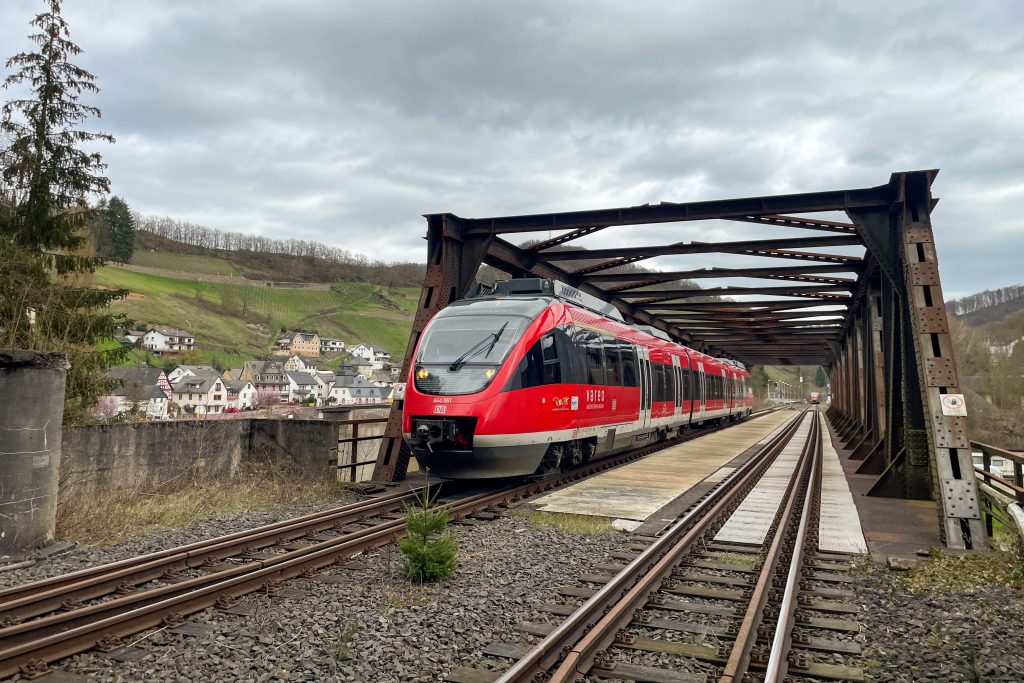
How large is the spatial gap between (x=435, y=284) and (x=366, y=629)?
31.1 ft

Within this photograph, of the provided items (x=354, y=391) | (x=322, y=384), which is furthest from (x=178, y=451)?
(x=322, y=384)

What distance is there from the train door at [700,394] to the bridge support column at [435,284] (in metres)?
16.3

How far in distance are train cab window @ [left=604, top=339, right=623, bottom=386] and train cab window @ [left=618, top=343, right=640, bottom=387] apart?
36cm

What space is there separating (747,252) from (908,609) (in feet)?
36.6

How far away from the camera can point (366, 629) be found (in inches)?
212

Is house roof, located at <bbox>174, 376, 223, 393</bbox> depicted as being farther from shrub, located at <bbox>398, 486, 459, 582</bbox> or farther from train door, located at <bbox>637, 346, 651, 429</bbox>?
shrub, located at <bbox>398, 486, 459, 582</bbox>

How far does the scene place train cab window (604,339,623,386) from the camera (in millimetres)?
15508

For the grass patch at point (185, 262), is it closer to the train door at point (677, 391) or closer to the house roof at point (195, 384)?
the house roof at point (195, 384)

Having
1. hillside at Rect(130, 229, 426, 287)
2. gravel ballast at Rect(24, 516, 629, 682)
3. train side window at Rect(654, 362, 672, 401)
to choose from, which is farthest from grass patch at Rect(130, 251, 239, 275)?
gravel ballast at Rect(24, 516, 629, 682)

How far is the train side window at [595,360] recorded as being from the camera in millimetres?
14258

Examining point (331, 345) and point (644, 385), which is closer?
point (644, 385)

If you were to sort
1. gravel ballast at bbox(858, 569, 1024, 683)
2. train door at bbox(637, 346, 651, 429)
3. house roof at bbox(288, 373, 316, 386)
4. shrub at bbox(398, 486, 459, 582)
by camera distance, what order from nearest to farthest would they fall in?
gravel ballast at bbox(858, 569, 1024, 683) < shrub at bbox(398, 486, 459, 582) < train door at bbox(637, 346, 651, 429) < house roof at bbox(288, 373, 316, 386)

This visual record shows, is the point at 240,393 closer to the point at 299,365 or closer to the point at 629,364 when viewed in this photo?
the point at 299,365

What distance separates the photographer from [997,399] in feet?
147
